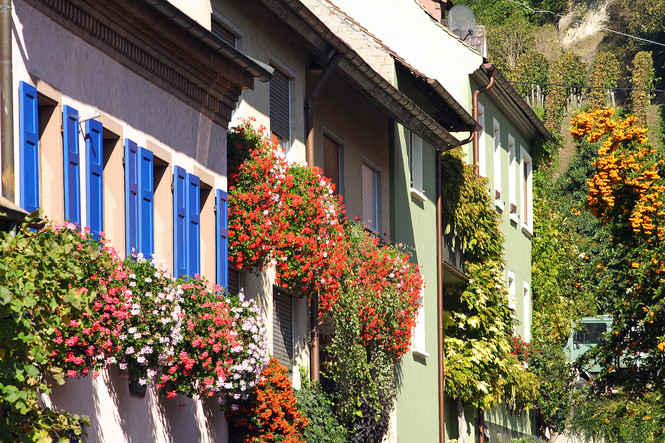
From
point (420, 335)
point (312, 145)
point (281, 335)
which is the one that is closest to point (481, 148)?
point (420, 335)

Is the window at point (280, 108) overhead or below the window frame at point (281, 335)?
overhead

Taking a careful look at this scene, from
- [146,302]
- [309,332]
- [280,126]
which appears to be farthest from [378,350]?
[146,302]

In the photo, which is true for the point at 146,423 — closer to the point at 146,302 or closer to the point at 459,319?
the point at 146,302

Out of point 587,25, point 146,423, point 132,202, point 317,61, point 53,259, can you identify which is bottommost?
point 146,423

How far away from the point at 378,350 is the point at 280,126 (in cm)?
374

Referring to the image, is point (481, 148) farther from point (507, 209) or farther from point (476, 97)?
point (507, 209)

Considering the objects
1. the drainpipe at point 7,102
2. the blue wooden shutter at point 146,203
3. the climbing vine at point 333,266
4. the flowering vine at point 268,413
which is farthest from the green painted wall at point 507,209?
the drainpipe at point 7,102

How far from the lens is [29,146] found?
9.66m

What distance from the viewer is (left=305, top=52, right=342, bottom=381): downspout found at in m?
17.5

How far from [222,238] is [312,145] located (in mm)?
4273

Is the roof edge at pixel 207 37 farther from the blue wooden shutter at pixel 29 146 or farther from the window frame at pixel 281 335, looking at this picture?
the window frame at pixel 281 335

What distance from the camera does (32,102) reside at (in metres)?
9.79

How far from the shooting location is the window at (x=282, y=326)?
54.7ft

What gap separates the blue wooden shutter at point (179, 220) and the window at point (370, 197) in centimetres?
819
